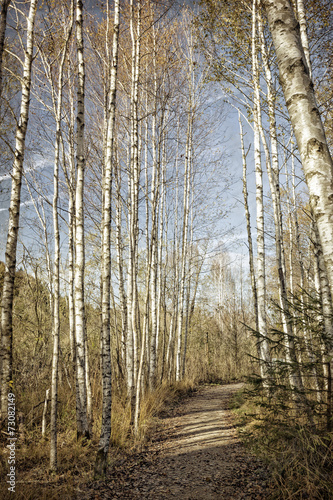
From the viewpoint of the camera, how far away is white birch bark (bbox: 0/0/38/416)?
13.6ft

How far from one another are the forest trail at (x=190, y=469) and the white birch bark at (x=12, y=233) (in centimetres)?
202

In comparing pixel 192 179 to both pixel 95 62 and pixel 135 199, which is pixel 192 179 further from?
pixel 135 199

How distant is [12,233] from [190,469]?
416 cm

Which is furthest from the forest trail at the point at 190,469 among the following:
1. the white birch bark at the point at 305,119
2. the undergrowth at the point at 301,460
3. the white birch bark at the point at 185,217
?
the white birch bark at the point at 185,217

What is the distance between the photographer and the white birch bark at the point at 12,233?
4156 mm

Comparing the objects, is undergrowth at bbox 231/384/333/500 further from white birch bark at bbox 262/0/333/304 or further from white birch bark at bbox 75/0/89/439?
white birch bark at bbox 75/0/89/439

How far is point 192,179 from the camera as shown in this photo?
1120 centimetres

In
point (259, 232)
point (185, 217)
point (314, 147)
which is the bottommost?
point (314, 147)

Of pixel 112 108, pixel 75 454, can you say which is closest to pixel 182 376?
pixel 75 454

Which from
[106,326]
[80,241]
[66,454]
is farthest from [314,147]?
[66,454]

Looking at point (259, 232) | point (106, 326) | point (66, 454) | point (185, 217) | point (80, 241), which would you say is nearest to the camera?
point (106, 326)

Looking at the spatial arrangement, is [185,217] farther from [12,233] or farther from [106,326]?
[106,326]

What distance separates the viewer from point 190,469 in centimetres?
387

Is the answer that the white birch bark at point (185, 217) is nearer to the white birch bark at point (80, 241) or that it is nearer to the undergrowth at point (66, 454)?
the undergrowth at point (66, 454)
